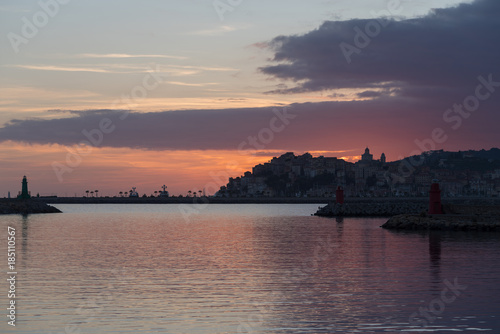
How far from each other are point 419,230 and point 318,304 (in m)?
41.0

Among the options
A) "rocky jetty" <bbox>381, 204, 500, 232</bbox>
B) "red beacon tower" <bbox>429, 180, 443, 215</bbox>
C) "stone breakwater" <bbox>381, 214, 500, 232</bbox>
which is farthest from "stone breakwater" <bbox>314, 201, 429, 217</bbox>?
"red beacon tower" <bbox>429, 180, 443, 215</bbox>

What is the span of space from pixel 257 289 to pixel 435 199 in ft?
136

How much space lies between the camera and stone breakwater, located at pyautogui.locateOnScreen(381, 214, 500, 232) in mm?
54250

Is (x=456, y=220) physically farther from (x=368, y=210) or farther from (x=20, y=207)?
(x=20, y=207)

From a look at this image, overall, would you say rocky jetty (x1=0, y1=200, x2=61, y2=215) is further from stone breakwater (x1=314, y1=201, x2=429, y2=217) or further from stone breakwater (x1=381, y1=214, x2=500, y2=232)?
stone breakwater (x1=381, y1=214, x2=500, y2=232)

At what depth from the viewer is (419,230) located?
5859 centimetres

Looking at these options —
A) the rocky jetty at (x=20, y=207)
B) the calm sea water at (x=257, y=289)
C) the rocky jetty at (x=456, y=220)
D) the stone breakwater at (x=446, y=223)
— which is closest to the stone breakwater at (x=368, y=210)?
the rocky jetty at (x=456, y=220)

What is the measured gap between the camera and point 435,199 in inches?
2381

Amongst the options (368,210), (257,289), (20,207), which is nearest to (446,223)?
(257,289)

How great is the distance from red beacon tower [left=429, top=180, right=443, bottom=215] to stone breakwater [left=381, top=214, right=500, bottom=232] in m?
1.20

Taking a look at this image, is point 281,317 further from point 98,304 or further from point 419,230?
point 419,230

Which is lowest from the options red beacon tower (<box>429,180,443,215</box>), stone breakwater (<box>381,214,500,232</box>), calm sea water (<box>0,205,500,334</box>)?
calm sea water (<box>0,205,500,334</box>)

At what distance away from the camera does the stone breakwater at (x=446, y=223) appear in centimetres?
5425

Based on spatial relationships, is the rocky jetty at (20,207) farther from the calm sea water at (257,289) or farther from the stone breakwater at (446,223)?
the calm sea water at (257,289)
